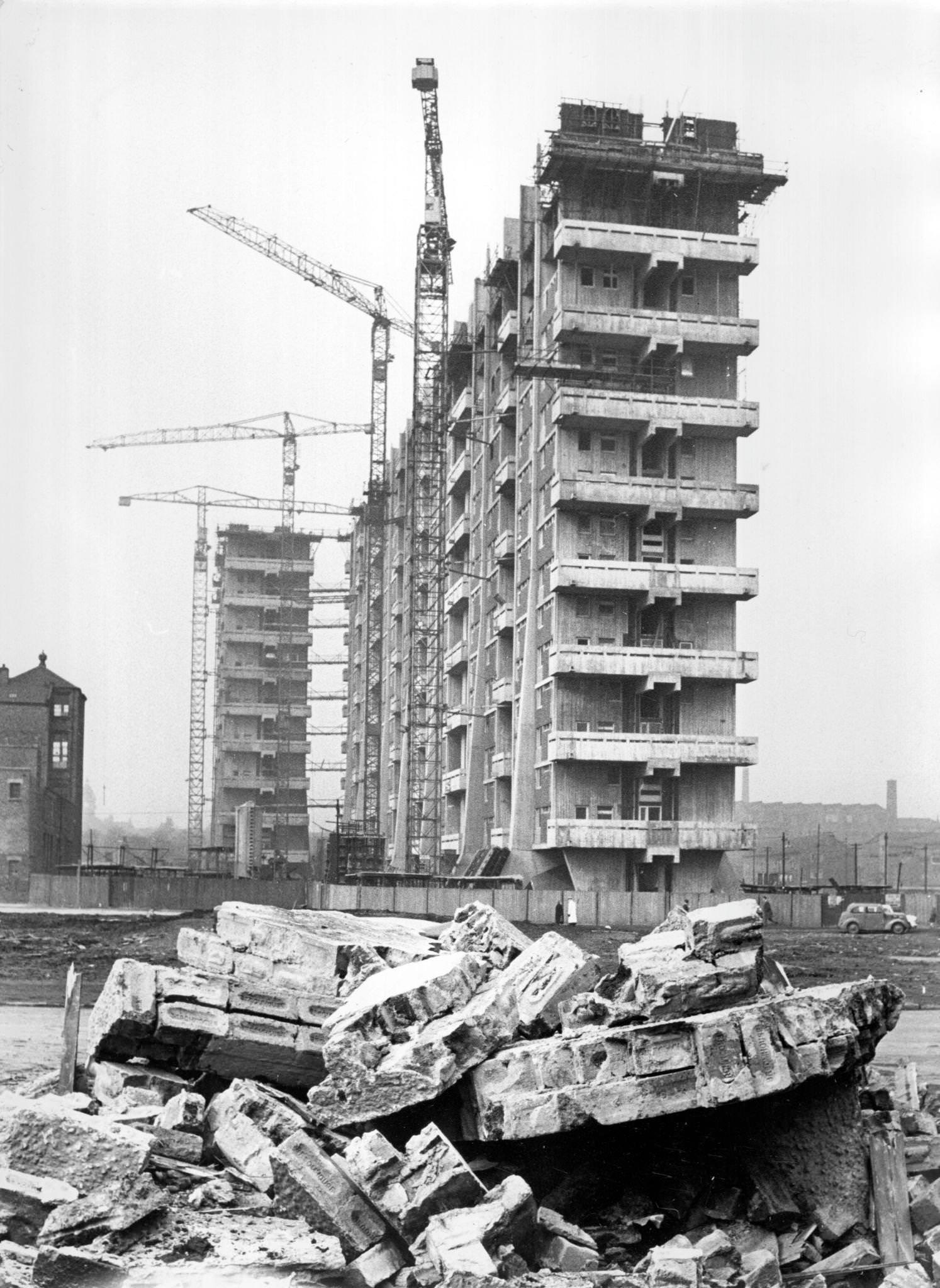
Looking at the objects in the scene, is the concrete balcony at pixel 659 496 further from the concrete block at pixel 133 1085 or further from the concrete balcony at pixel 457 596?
the concrete block at pixel 133 1085

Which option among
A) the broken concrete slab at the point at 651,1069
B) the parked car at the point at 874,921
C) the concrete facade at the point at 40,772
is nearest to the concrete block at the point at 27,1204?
the broken concrete slab at the point at 651,1069

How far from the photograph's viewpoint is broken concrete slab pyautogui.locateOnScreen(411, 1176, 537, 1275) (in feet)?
27.2

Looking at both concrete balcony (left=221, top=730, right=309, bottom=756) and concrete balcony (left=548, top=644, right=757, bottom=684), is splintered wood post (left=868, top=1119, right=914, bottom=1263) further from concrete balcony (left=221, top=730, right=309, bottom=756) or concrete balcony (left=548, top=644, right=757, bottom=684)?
concrete balcony (left=221, top=730, right=309, bottom=756)

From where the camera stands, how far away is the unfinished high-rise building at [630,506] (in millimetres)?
56625

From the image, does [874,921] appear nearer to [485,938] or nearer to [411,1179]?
[485,938]

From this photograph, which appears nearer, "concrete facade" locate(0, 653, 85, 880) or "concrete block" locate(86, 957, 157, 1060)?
"concrete block" locate(86, 957, 157, 1060)

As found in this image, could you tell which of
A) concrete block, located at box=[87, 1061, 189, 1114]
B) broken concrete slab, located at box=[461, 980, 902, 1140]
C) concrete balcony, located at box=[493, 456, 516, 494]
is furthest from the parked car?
broken concrete slab, located at box=[461, 980, 902, 1140]

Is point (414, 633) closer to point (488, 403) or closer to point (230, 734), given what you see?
point (488, 403)

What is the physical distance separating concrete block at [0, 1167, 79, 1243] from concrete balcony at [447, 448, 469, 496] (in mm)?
68263

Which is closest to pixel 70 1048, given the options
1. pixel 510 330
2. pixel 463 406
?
pixel 510 330

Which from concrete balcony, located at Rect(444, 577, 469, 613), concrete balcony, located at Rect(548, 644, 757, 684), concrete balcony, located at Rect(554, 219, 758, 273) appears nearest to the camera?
concrete balcony, located at Rect(548, 644, 757, 684)

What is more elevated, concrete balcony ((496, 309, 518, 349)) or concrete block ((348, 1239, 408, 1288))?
concrete balcony ((496, 309, 518, 349))

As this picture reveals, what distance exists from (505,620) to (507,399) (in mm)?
10644

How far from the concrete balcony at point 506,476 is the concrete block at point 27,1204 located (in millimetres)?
57434
